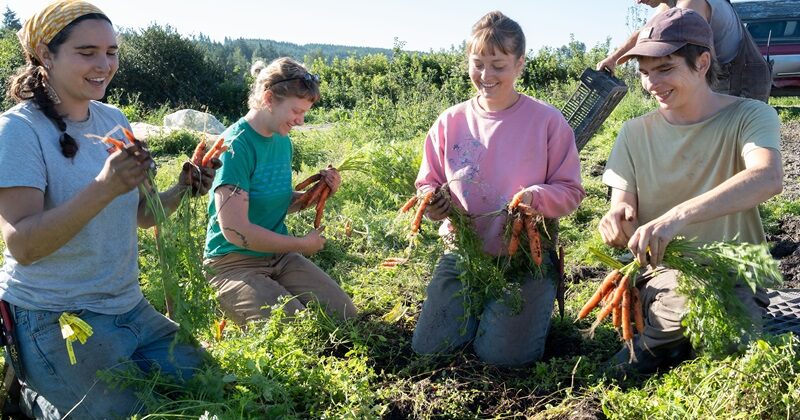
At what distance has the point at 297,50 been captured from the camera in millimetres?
110875

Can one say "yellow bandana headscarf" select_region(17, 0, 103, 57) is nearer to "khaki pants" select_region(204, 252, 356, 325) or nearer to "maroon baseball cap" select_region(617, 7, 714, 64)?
"khaki pants" select_region(204, 252, 356, 325)

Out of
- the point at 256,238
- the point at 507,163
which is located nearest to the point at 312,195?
the point at 256,238

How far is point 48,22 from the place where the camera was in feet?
8.36

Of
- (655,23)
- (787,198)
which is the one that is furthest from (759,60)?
(787,198)

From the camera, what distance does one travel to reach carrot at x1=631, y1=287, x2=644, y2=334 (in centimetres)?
285

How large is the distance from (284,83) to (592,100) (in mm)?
3018

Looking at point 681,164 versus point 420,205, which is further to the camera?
point 420,205

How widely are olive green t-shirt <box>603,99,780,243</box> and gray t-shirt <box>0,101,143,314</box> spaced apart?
2.09 metres

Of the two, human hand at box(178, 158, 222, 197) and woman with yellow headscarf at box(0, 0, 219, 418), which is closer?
woman with yellow headscarf at box(0, 0, 219, 418)

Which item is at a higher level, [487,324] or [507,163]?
[507,163]

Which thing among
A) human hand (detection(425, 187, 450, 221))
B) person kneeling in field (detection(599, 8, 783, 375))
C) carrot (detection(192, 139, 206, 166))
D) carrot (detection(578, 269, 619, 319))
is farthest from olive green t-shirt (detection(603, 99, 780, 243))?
carrot (detection(192, 139, 206, 166))

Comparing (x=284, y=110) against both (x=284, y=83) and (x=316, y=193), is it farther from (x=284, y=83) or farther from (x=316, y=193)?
(x=316, y=193)

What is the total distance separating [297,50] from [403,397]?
112149 millimetres

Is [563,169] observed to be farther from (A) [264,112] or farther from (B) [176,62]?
(B) [176,62]
